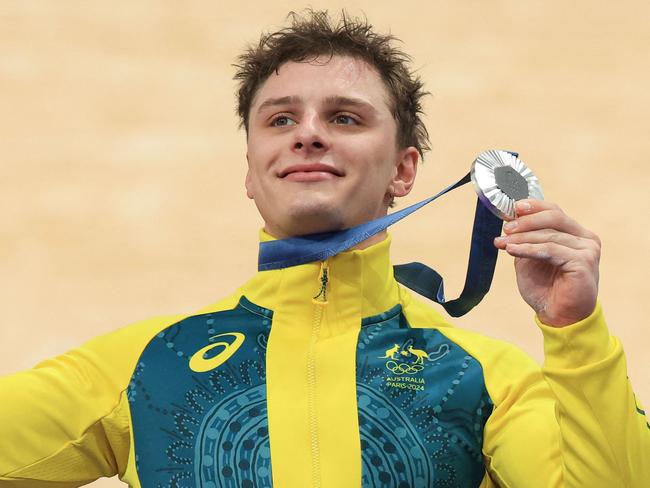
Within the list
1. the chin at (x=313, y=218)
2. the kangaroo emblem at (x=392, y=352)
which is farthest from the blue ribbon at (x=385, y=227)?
the kangaroo emblem at (x=392, y=352)

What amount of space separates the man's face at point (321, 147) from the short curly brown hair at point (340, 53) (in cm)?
3

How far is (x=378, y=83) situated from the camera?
2234 millimetres

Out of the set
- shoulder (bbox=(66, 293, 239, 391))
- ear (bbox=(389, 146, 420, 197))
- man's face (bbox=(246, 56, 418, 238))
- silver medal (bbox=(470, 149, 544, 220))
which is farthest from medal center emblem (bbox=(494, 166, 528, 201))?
shoulder (bbox=(66, 293, 239, 391))

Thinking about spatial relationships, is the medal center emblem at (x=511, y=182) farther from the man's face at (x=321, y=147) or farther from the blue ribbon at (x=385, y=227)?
the man's face at (x=321, y=147)

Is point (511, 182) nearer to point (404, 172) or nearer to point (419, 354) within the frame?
point (419, 354)

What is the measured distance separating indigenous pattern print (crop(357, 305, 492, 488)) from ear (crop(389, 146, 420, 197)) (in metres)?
0.33

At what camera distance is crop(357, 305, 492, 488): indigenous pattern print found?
1903 millimetres

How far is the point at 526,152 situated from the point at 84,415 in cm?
301

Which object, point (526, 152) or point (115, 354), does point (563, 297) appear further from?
point (526, 152)

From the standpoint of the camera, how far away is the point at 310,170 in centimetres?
205

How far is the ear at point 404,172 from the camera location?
Result: 2.27 meters

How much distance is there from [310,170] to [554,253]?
47 cm

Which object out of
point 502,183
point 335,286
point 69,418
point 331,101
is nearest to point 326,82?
point 331,101

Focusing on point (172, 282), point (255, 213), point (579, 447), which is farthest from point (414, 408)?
point (255, 213)
